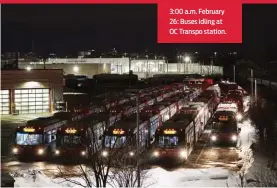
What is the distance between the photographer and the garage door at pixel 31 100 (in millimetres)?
43031

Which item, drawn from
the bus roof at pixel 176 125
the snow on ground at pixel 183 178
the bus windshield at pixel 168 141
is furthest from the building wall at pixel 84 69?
the snow on ground at pixel 183 178

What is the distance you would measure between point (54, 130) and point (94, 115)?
2287 millimetres

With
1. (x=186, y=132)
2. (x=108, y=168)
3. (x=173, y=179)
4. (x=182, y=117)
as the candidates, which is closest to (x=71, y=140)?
(x=186, y=132)

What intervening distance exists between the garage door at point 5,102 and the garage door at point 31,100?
0.74m

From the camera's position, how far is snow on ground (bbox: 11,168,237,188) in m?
17.4

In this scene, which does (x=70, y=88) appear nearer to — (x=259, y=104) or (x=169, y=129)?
(x=259, y=104)

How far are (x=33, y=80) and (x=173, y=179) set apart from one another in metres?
27.7

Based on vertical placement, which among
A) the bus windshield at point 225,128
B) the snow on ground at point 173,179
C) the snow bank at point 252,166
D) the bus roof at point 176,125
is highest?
the bus roof at point 176,125

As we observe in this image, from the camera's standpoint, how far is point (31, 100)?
143ft

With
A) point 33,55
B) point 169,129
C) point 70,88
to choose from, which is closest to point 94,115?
point 169,129

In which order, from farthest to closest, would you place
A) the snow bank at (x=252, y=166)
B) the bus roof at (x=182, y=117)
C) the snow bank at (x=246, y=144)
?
the bus roof at (x=182, y=117) → the snow bank at (x=246, y=144) → the snow bank at (x=252, y=166)

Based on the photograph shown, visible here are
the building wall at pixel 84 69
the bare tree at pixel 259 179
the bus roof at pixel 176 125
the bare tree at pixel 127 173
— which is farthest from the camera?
the building wall at pixel 84 69

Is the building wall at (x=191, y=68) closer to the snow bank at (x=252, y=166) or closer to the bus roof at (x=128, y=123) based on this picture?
the snow bank at (x=252, y=166)

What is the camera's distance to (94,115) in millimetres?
24844
